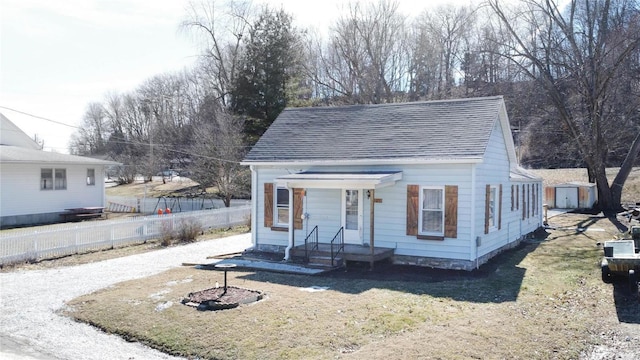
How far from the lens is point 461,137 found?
47.1 feet

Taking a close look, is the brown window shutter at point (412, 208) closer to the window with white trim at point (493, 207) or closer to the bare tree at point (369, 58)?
the window with white trim at point (493, 207)

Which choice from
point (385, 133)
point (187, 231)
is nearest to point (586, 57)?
point (385, 133)

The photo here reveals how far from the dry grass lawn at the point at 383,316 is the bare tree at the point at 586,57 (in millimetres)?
18238

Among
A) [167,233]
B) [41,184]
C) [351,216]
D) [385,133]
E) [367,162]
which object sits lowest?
[167,233]

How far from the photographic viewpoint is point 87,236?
17250 mm

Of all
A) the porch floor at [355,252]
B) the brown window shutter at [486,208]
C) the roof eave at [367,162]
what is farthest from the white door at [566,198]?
the porch floor at [355,252]

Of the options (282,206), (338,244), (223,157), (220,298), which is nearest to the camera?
(220,298)

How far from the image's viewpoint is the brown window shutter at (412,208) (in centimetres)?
1410

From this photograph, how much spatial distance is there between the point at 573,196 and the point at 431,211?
24.0 metres

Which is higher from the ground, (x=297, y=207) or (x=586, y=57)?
(x=586, y=57)

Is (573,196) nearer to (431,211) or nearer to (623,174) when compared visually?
(623,174)

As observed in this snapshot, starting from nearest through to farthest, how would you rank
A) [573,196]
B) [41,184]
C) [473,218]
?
[473,218], [41,184], [573,196]

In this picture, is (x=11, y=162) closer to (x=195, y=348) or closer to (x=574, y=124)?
(x=195, y=348)

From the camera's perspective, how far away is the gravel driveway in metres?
8.10
